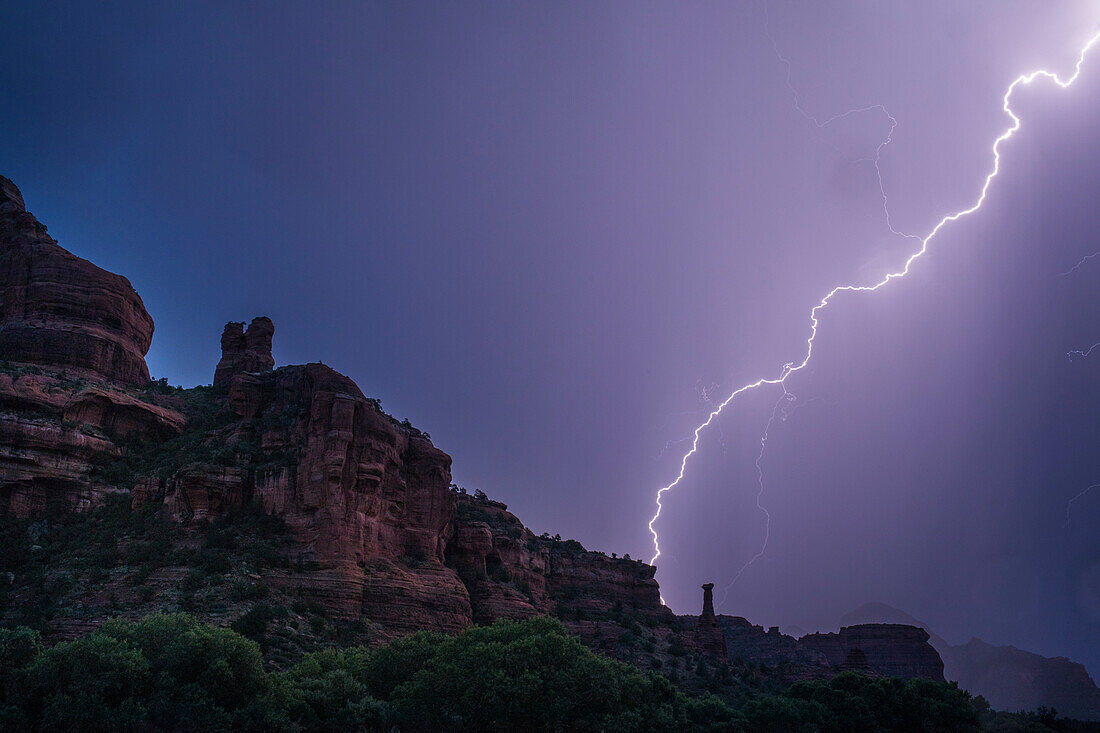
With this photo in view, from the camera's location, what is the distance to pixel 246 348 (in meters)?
77.1

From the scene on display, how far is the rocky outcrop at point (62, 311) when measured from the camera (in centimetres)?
5212

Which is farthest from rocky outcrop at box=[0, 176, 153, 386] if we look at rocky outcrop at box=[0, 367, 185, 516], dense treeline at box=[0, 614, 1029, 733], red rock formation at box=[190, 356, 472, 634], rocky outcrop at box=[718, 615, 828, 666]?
rocky outcrop at box=[718, 615, 828, 666]

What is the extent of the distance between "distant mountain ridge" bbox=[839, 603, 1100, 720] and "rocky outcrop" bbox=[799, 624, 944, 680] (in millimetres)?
3710

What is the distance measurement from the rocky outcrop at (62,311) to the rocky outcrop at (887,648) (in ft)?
329

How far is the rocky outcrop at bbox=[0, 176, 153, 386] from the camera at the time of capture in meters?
52.1

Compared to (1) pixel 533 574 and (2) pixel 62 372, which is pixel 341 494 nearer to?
(2) pixel 62 372

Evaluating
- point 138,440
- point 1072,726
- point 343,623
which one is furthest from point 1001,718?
point 138,440

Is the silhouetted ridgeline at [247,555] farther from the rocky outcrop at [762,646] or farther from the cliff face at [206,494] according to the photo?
the rocky outcrop at [762,646]

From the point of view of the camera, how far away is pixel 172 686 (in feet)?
77.7

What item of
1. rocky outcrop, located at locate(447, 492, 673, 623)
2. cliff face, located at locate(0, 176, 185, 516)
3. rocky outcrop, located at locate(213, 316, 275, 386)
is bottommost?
rocky outcrop, located at locate(447, 492, 673, 623)

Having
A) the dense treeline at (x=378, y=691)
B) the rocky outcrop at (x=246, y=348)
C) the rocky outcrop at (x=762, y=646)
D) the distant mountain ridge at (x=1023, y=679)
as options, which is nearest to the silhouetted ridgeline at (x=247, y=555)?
the dense treeline at (x=378, y=691)

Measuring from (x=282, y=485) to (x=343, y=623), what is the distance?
1098 cm

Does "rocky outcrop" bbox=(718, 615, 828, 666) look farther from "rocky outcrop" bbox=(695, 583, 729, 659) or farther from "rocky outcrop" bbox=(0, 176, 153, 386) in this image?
"rocky outcrop" bbox=(0, 176, 153, 386)

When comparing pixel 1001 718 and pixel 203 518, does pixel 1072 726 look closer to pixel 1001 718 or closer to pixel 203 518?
pixel 1001 718
